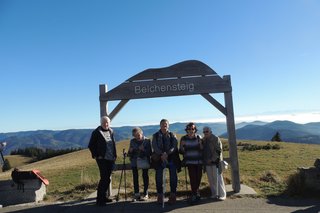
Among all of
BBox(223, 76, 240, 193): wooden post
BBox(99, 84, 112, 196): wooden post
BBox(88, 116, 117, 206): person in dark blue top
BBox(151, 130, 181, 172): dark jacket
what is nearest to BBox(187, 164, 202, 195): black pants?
BBox(151, 130, 181, 172): dark jacket

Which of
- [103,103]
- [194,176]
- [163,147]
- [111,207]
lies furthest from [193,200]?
[103,103]

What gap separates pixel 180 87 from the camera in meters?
10.1

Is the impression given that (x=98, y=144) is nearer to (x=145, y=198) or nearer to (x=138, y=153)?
(x=138, y=153)

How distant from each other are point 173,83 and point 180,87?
0.23 m

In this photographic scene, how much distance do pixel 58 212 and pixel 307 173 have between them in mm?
6392

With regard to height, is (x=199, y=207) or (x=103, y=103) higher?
(x=103, y=103)

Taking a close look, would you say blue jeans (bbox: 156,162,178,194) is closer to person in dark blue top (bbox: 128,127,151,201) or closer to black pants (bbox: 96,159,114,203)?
person in dark blue top (bbox: 128,127,151,201)

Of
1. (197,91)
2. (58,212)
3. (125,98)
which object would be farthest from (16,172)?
(197,91)

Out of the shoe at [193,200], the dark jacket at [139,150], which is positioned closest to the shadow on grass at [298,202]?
the shoe at [193,200]

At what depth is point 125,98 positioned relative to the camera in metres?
10.2

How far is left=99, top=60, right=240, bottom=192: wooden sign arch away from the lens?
391 inches

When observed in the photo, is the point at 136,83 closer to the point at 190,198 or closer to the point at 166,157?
the point at 166,157

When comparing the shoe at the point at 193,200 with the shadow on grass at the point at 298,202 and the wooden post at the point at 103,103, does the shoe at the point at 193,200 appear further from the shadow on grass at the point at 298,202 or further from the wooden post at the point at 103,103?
the wooden post at the point at 103,103

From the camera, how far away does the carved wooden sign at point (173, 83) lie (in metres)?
9.99
